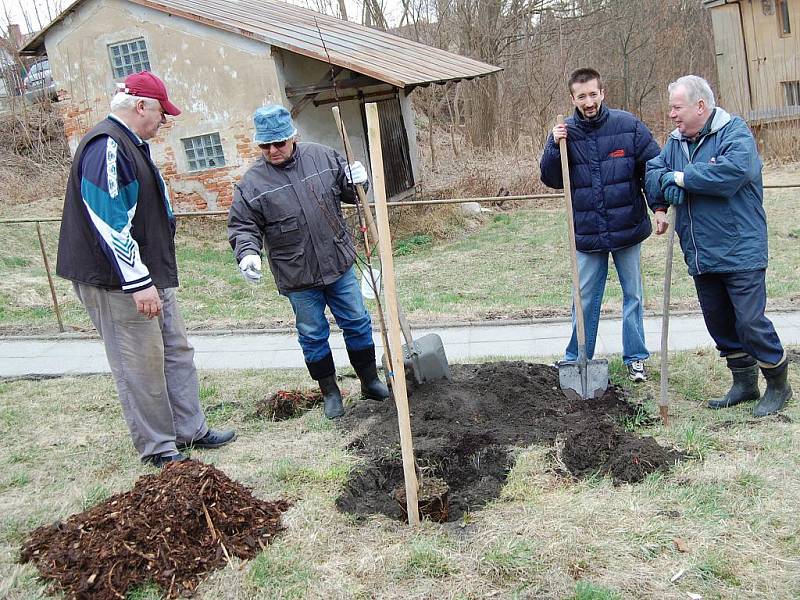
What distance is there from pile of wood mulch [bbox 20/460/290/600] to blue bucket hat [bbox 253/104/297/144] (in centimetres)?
204

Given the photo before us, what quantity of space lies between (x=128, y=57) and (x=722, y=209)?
13.0 meters

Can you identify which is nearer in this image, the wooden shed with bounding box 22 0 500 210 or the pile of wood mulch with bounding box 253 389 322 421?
the pile of wood mulch with bounding box 253 389 322 421

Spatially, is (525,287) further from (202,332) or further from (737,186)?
(737,186)

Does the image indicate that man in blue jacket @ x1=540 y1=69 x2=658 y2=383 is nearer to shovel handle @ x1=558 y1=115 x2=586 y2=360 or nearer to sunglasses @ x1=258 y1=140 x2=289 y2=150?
shovel handle @ x1=558 y1=115 x2=586 y2=360

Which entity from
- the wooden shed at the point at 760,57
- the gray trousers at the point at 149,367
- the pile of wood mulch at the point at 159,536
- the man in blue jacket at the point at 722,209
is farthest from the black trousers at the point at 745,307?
the wooden shed at the point at 760,57

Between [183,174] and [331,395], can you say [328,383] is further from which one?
[183,174]

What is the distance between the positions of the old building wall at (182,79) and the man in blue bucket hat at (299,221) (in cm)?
939

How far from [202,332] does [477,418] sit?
13.4 feet

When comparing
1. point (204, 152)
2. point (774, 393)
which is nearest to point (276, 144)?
point (774, 393)

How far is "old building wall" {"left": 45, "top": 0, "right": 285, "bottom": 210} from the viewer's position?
551 inches

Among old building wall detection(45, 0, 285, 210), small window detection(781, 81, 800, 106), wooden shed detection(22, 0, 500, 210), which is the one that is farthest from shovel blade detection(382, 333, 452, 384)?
small window detection(781, 81, 800, 106)

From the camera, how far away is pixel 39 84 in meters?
21.1

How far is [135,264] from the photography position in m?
4.12

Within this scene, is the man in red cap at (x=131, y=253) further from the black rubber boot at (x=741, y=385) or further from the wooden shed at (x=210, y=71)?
the wooden shed at (x=210, y=71)
